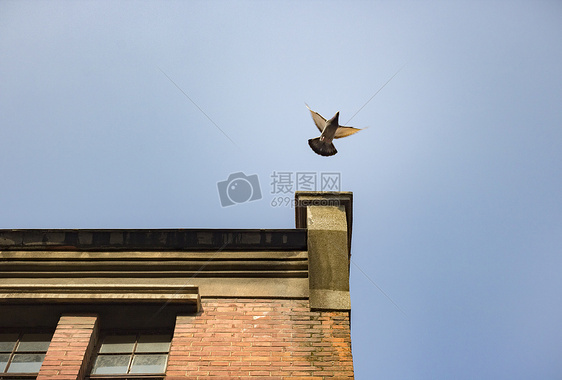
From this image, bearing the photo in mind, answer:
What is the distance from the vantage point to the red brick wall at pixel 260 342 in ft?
23.2

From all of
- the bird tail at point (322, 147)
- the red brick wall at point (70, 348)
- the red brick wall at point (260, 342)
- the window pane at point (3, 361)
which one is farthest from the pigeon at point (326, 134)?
the window pane at point (3, 361)

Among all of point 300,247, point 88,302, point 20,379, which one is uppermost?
point 300,247

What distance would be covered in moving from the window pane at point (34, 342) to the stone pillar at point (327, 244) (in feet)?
11.8

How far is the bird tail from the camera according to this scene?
12.5 m

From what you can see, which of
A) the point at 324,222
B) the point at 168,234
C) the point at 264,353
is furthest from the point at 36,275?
the point at 324,222

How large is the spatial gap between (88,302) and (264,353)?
2.48 metres

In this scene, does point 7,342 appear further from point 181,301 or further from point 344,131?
point 344,131

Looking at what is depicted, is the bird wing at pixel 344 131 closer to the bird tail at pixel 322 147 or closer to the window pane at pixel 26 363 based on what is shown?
the bird tail at pixel 322 147

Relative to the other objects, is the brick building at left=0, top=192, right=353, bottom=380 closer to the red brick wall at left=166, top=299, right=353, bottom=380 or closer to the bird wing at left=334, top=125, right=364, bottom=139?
the red brick wall at left=166, top=299, right=353, bottom=380

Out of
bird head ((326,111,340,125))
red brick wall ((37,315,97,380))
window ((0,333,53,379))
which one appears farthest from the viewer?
bird head ((326,111,340,125))

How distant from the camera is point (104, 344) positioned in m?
7.68

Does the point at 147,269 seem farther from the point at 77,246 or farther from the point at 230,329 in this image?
the point at 230,329

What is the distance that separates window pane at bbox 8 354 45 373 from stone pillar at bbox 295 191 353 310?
3.65 meters

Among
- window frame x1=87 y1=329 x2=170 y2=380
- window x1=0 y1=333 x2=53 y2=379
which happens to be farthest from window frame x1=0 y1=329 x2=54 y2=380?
window frame x1=87 y1=329 x2=170 y2=380
